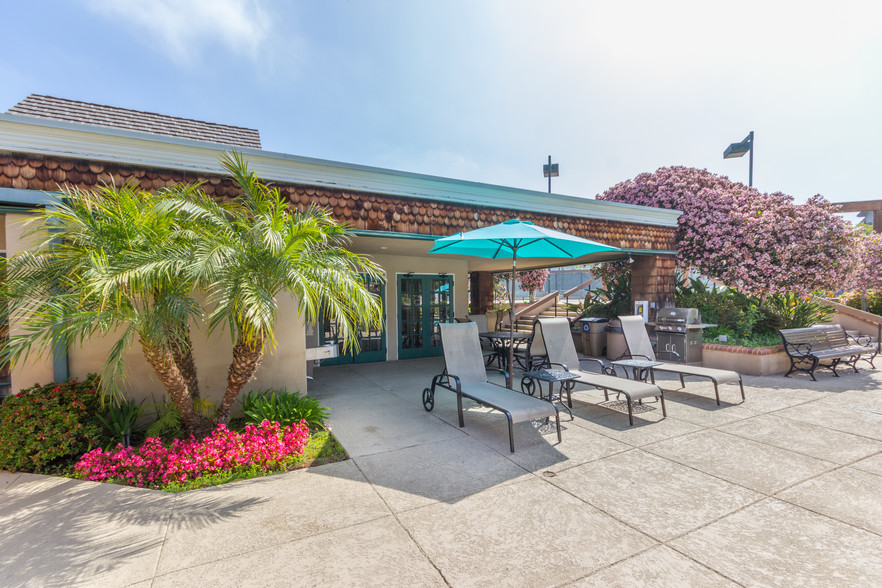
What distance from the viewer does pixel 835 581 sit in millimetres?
2211

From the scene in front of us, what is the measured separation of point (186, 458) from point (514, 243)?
504 cm

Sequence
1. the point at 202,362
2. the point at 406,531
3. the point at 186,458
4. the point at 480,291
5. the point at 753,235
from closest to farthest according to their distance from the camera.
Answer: the point at 406,531
the point at 186,458
the point at 202,362
the point at 753,235
the point at 480,291

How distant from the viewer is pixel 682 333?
8.59 meters

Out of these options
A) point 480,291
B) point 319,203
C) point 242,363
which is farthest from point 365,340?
point 480,291

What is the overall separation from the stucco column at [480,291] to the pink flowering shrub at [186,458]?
13.1 metres

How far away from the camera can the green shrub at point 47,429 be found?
381 cm

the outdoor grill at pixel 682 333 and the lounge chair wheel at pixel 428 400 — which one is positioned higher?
the outdoor grill at pixel 682 333

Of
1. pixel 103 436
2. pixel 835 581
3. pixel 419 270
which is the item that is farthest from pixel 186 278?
pixel 419 270

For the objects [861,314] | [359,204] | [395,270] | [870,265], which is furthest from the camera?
[861,314]

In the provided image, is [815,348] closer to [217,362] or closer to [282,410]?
[282,410]

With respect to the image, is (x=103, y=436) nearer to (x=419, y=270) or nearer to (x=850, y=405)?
(x=419, y=270)

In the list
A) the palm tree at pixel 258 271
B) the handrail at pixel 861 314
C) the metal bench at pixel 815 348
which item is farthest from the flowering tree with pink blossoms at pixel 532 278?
the palm tree at pixel 258 271

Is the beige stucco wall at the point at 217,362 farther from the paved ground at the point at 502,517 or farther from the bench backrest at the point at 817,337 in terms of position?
the bench backrest at the point at 817,337

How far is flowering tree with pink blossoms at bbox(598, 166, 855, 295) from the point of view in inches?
328
